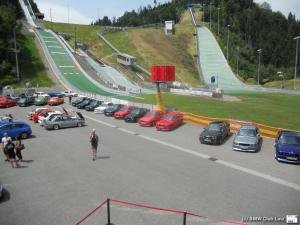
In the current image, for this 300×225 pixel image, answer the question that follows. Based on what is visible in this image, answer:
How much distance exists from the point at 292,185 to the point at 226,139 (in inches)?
411

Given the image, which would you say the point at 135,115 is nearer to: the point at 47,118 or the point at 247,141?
the point at 47,118

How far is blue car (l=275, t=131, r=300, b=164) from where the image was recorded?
60.6ft

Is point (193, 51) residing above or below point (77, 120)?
above

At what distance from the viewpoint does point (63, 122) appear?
1164 inches

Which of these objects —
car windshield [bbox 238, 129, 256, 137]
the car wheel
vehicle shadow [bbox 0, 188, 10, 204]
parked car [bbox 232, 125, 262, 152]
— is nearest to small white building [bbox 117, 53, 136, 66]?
the car wheel

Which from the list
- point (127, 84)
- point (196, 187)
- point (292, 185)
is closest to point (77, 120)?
point (196, 187)

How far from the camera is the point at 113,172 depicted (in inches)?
671

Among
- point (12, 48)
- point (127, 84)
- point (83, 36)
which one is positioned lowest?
point (127, 84)

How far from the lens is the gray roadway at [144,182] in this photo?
1222 centimetres

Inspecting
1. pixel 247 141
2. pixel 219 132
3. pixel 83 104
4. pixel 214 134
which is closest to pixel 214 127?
pixel 219 132

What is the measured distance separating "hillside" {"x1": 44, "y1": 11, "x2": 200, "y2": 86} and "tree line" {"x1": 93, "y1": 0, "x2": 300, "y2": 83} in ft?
50.9

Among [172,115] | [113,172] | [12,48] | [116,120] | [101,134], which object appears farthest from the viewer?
[12,48]

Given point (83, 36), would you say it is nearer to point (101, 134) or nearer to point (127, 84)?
point (127, 84)

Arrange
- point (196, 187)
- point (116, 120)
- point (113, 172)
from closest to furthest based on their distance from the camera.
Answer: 1. point (196, 187)
2. point (113, 172)
3. point (116, 120)
